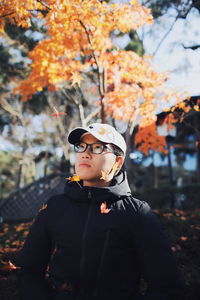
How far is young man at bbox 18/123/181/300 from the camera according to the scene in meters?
1.69

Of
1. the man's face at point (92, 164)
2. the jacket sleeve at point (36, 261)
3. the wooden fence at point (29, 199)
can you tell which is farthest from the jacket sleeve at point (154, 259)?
the wooden fence at point (29, 199)

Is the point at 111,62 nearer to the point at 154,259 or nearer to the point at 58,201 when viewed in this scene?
the point at 58,201

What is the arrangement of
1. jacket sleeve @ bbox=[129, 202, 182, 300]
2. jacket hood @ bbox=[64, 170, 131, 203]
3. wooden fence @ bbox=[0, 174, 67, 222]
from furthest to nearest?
wooden fence @ bbox=[0, 174, 67, 222], jacket hood @ bbox=[64, 170, 131, 203], jacket sleeve @ bbox=[129, 202, 182, 300]

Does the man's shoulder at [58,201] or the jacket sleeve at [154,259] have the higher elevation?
the man's shoulder at [58,201]

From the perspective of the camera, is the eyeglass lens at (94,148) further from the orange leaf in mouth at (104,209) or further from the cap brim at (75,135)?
the orange leaf in mouth at (104,209)

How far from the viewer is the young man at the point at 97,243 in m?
1.69

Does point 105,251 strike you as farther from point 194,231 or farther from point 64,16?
point 64,16

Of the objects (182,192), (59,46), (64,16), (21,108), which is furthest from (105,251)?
(21,108)

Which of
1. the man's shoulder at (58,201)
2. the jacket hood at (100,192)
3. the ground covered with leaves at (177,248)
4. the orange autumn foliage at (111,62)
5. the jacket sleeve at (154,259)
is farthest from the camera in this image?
the orange autumn foliage at (111,62)

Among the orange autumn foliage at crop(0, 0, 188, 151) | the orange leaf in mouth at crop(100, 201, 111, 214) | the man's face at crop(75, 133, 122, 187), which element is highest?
the orange autumn foliage at crop(0, 0, 188, 151)

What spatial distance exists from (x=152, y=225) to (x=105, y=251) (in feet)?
1.15

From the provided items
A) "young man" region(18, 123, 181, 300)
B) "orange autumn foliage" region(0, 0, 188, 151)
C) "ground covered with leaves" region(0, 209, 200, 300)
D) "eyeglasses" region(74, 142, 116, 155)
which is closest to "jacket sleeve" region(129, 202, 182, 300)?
"young man" region(18, 123, 181, 300)

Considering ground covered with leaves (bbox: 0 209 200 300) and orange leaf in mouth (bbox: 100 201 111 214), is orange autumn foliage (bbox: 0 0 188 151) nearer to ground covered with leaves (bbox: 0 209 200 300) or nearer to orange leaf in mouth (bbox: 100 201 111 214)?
ground covered with leaves (bbox: 0 209 200 300)

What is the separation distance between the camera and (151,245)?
5.56 ft
